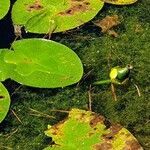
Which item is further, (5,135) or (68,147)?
(5,135)

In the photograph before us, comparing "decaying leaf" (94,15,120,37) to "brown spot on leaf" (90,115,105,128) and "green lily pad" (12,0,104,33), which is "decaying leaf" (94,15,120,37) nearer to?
"green lily pad" (12,0,104,33)

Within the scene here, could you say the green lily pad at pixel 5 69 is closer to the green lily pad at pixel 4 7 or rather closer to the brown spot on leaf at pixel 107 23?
the green lily pad at pixel 4 7

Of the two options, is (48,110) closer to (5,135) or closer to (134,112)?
(5,135)

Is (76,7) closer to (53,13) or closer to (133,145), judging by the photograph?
(53,13)

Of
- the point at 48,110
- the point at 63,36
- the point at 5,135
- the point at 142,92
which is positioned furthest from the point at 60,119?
the point at 63,36

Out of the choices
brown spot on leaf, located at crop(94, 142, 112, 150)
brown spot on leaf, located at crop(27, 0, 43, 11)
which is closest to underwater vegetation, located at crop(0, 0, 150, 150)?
brown spot on leaf, located at crop(27, 0, 43, 11)
